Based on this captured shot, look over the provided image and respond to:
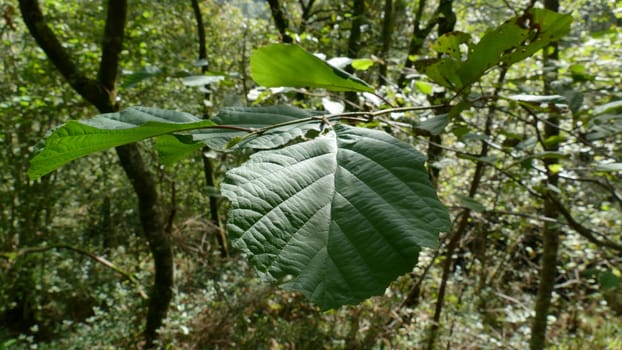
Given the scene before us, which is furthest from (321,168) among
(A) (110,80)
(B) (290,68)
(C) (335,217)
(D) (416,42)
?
(A) (110,80)

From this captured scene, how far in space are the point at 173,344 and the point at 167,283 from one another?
55 centimetres

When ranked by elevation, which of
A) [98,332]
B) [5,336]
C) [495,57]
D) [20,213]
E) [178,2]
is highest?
[178,2]

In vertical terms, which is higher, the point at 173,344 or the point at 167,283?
the point at 167,283

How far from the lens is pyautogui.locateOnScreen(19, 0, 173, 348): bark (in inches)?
81.0

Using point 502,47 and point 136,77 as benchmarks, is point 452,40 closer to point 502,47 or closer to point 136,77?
point 502,47

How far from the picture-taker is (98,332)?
132 inches

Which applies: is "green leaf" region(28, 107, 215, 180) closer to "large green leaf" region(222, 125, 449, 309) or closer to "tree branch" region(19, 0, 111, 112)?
"large green leaf" region(222, 125, 449, 309)

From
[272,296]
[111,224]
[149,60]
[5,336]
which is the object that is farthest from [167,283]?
[111,224]

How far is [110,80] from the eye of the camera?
88.4 inches

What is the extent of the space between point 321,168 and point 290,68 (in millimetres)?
164

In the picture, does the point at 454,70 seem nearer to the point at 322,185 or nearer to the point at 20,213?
the point at 322,185

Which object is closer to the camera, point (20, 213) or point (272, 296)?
point (272, 296)

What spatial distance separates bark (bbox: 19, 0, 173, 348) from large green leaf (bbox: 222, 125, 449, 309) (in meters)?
2.16

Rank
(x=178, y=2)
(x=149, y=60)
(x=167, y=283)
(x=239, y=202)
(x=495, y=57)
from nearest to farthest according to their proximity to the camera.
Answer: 1. (x=239, y=202)
2. (x=495, y=57)
3. (x=167, y=283)
4. (x=149, y=60)
5. (x=178, y=2)
